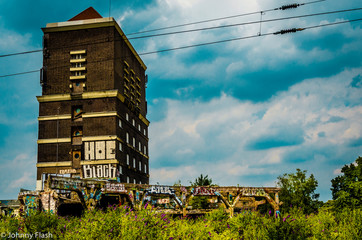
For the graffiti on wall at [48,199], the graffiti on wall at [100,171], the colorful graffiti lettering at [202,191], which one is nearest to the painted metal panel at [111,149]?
the graffiti on wall at [100,171]

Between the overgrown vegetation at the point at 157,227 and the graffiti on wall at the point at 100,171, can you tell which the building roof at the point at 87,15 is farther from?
the overgrown vegetation at the point at 157,227

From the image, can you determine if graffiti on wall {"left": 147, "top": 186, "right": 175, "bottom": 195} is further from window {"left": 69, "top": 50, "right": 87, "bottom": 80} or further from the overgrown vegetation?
window {"left": 69, "top": 50, "right": 87, "bottom": 80}

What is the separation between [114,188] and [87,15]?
4942cm

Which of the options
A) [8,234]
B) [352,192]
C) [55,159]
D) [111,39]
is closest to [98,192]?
[8,234]

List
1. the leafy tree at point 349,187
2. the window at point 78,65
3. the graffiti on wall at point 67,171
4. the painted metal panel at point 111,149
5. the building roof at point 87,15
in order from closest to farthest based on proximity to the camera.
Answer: the leafy tree at point 349,187 < the painted metal panel at point 111,149 < the graffiti on wall at point 67,171 < the window at point 78,65 < the building roof at point 87,15

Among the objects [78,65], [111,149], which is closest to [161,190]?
[111,149]

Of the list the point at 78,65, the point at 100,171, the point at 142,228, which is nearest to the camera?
Result: the point at 142,228

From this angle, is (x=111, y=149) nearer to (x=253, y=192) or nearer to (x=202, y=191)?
(x=202, y=191)

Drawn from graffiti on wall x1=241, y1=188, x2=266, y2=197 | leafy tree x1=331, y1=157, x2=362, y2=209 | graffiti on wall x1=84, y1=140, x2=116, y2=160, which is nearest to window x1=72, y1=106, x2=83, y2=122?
graffiti on wall x1=84, y1=140, x2=116, y2=160

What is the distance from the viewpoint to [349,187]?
41344 millimetres

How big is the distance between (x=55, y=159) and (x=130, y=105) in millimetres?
17647

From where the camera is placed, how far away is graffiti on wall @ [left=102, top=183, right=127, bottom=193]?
30375 mm

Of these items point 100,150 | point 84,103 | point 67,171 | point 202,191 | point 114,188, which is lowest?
point 202,191

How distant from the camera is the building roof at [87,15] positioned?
69812 mm
